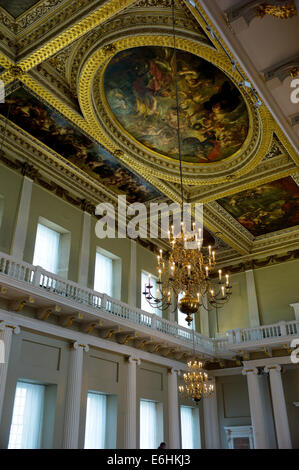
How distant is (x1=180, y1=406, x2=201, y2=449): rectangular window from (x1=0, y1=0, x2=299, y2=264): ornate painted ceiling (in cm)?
734

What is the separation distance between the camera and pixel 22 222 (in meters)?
10.9

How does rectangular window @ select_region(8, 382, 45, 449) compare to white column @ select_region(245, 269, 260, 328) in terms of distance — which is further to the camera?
white column @ select_region(245, 269, 260, 328)

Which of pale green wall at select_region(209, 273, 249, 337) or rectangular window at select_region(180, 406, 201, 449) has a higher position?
pale green wall at select_region(209, 273, 249, 337)

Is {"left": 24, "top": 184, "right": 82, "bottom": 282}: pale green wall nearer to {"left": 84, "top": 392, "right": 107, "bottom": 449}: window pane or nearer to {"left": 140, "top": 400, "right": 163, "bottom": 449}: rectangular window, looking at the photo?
{"left": 84, "top": 392, "right": 107, "bottom": 449}: window pane

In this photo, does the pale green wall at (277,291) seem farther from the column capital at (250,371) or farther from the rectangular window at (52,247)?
the rectangular window at (52,247)

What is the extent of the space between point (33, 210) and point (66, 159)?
1867 mm

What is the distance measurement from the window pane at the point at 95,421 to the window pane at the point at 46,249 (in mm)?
3967

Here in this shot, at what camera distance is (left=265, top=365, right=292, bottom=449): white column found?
44.8 ft

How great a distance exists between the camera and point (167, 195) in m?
13.7

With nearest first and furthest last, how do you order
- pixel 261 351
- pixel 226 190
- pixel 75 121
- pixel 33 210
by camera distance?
pixel 75 121 → pixel 33 210 → pixel 226 190 → pixel 261 351

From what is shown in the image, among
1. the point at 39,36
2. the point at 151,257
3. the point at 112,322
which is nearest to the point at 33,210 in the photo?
the point at 112,322

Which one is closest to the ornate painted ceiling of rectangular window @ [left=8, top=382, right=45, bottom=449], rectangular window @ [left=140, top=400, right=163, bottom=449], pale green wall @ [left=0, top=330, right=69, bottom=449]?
pale green wall @ [left=0, top=330, right=69, bottom=449]

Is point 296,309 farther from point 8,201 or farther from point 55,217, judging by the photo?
point 8,201

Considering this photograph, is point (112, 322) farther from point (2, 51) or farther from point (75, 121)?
point (2, 51)
